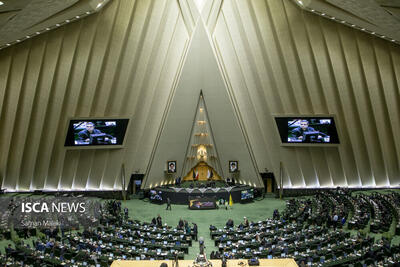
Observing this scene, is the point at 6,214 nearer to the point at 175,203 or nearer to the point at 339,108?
the point at 175,203

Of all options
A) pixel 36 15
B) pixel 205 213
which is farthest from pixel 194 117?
pixel 36 15

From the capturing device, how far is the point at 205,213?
81.0 ft

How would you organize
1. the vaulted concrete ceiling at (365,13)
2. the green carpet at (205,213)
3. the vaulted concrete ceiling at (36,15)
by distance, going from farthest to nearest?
the green carpet at (205,213) < the vaulted concrete ceiling at (365,13) < the vaulted concrete ceiling at (36,15)

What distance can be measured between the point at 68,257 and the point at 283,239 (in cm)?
950

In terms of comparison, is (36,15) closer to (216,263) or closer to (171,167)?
(216,263)

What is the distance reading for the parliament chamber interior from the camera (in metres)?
17.7

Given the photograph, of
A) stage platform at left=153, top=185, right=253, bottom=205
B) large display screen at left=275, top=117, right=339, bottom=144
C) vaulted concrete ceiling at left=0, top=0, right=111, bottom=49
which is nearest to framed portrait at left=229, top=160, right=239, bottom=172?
stage platform at left=153, top=185, right=253, bottom=205

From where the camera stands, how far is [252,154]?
99.3 feet

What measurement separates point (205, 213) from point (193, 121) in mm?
10962

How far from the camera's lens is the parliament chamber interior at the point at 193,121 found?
58.1ft

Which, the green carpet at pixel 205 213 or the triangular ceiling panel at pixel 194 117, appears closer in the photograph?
the green carpet at pixel 205 213

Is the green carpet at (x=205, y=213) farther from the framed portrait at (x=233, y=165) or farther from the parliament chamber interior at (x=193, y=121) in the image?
the framed portrait at (x=233, y=165)

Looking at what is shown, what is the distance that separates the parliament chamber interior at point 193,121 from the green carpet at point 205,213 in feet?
0.53

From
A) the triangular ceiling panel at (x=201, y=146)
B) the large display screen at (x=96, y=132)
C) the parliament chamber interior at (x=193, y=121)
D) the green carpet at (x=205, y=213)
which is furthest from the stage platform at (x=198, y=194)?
the triangular ceiling panel at (x=201, y=146)
